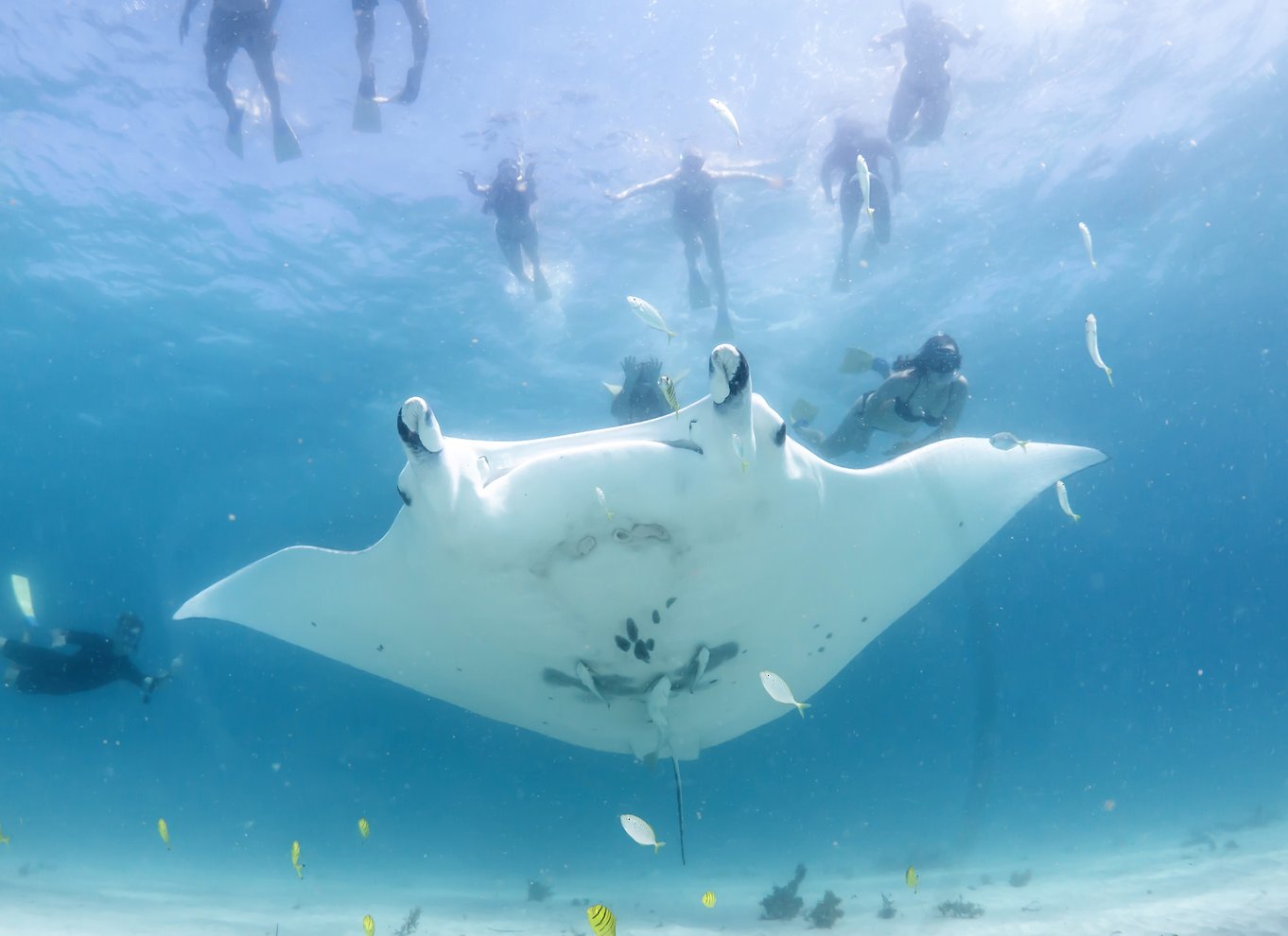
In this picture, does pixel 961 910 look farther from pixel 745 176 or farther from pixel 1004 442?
pixel 745 176

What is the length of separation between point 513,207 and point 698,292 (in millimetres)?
4340

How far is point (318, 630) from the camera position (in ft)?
14.3

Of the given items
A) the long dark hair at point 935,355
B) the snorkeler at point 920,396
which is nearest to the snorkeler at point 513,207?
the snorkeler at point 920,396

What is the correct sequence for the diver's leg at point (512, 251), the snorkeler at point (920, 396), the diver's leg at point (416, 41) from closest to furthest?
the snorkeler at point (920, 396)
the diver's leg at point (416, 41)
the diver's leg at point (512, 251)

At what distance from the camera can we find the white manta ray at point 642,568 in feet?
9.97

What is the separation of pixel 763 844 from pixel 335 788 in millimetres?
38388

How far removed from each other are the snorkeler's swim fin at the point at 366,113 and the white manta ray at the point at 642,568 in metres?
8.22

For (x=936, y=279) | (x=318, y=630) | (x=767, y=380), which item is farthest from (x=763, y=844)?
(x=318, y=630)

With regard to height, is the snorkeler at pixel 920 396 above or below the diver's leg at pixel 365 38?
below

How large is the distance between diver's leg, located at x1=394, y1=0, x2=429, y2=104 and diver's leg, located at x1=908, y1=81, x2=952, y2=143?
8.03m

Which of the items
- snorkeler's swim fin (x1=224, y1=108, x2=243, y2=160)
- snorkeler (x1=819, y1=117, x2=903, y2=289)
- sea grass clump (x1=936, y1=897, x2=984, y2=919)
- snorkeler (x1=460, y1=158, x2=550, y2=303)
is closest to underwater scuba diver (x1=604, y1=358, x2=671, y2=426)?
snorkeler (x1=460, y1=158, x2=550, y2=303)

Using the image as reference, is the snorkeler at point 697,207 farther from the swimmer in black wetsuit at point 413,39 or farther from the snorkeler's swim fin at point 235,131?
the snorkeler's swim fin at point 235,131

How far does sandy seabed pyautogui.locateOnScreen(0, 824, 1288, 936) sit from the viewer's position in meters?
9.25

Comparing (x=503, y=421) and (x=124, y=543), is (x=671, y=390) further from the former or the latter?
(x=124, y=543)
